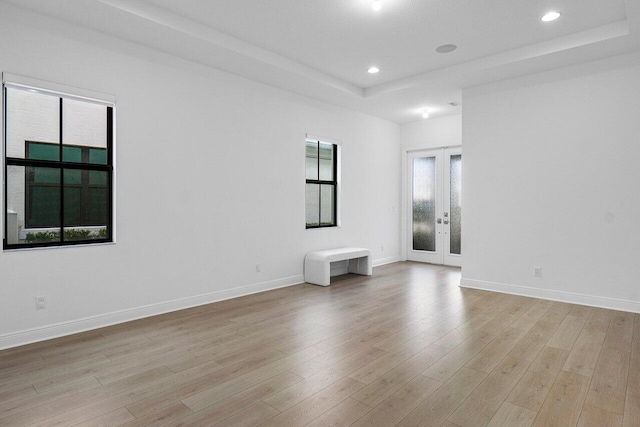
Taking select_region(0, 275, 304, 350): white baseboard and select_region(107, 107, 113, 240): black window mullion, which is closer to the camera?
select_region(0, 275, 304, 350): white baseboard

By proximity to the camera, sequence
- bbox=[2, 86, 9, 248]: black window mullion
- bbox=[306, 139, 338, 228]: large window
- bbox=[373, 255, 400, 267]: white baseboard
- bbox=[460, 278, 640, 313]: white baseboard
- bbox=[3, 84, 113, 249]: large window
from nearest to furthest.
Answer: bbox=[2, 86, 9, 248]: black window mullion, bbox=[3, 84, 113, 249]: large window, bbox=[460, 278, 640, 313]: white baseboard, bbox=[306, 139, 338, 228]: large window, bbox=[373, 255, 400, 267]: white baseboard

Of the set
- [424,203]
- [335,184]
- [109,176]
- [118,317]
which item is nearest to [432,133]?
[424,203]

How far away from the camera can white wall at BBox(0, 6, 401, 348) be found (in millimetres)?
3410

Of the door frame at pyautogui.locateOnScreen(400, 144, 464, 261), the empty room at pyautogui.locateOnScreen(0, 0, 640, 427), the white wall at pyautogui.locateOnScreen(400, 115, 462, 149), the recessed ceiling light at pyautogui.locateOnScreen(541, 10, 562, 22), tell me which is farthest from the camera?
the door frame at pyautogui.locateOnScreen(400, 144, 464, 261)

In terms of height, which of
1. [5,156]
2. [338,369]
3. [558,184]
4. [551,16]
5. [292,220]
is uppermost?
[551,16]

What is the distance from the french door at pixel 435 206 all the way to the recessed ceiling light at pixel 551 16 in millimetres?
3520

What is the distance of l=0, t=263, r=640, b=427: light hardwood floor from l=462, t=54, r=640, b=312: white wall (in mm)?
527

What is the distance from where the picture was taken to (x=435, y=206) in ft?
24.7

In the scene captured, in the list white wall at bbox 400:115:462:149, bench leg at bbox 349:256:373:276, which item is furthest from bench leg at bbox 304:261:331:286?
white wall at bbox 400:115:462:149

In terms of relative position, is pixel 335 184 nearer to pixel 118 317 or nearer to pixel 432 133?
pixel 432 133

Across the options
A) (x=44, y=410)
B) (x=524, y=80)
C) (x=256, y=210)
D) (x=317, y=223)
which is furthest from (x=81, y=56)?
(x=524, y=80)

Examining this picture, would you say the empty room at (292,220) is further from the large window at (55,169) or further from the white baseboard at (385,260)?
the white baseboard at (385,260)

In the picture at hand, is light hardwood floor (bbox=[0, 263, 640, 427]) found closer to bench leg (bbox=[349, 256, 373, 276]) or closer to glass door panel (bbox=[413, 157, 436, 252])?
bench leg (bbox=[349, 256, 373, 276])

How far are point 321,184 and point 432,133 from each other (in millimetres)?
2675
